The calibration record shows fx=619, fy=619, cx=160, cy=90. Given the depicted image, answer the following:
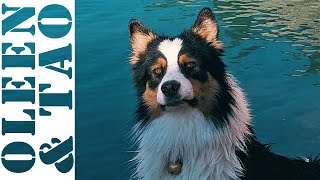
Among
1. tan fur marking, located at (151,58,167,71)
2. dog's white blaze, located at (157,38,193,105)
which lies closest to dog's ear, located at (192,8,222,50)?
dog's white blaze, located at (157,38,193,105)

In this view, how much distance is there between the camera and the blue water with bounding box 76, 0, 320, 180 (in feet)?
31.6

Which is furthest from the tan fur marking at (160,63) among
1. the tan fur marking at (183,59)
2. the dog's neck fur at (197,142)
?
the dog's neck fur at (197,142)

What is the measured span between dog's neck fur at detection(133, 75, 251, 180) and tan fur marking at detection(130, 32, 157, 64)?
2.25 ft

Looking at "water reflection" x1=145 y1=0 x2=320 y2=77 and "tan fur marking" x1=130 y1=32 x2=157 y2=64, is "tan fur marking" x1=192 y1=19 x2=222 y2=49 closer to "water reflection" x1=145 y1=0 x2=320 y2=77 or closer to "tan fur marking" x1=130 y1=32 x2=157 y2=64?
"tan fur marking" x1=130 y1=32 x2=157 y2=64

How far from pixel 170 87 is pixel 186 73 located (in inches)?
10.3

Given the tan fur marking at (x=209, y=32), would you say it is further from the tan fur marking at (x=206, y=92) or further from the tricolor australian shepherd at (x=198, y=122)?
the tan fur marking at (x=206, y=92)

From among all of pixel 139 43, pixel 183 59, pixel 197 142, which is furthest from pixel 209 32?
pixel 197 142

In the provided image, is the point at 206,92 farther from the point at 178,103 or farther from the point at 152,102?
the point at 152,102

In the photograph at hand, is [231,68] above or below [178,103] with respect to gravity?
below

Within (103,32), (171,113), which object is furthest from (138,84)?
(103,32)

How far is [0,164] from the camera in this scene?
9352 mm

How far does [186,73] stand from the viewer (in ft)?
17.1

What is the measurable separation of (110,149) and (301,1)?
43.9ft

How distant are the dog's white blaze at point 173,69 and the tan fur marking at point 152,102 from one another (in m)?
0.12
